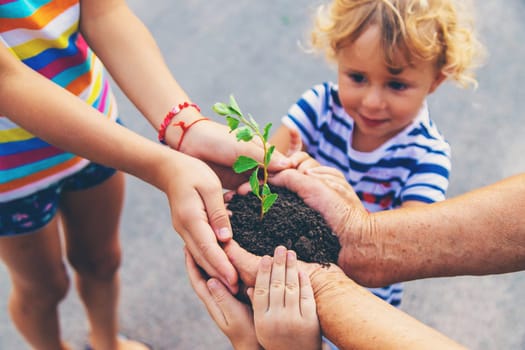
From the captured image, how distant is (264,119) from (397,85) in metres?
1.69

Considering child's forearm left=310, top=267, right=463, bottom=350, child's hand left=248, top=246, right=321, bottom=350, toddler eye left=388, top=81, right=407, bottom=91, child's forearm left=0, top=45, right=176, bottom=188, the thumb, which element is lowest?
child's forearm left=310, top=267, right=463, bottom=350

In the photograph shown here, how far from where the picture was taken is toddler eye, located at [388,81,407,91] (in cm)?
198

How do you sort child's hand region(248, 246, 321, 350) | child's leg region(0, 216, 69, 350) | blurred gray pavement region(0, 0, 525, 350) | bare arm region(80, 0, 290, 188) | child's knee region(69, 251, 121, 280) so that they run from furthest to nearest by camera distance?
1. blurred gray pavement region(0, 0, 525, 350)
2. child's knee region(69, 251, 121, 280)
3. child's leg region(0, 216, 69, 350)
4. bare arm region(80, 0, 290, 188)
5. child's hand region(248, 246, 321, 350)

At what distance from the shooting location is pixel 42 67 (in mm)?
1725

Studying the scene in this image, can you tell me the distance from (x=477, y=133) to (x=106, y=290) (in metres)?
2.45

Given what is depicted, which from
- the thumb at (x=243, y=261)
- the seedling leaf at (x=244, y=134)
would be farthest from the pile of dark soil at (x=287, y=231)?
the seedling leaf at (x=244, y=134)

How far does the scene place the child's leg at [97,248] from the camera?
211cm

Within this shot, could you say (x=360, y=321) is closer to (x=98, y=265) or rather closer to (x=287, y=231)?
(x=287, y=231)

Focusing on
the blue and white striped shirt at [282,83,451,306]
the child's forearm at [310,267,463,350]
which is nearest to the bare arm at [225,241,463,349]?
the child's forearm at [310,267,463,350]

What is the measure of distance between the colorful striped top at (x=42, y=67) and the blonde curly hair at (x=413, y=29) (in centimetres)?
87

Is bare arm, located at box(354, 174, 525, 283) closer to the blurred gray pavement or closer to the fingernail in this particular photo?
the fingernail

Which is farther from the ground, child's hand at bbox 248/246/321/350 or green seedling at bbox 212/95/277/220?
green seedling at bbox 212/95/277/220

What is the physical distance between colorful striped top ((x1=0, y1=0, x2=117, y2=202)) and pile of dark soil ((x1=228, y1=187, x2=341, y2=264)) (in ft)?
2.07

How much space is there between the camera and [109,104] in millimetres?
2043
